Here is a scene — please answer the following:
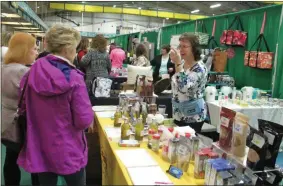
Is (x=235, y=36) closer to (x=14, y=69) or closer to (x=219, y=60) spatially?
(x=219, y=60)

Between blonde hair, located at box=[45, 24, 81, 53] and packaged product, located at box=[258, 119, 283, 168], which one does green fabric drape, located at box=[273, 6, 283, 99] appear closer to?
packaged product, located at box=[258, 119, 283, 168]

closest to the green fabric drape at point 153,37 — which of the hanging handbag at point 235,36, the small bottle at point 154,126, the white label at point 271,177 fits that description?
the hanging handbag at point 235,36

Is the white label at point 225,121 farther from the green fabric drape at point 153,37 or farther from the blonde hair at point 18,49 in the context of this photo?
the green fabric drape at point 153,37

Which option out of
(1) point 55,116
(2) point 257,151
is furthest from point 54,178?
(2) point 257,151

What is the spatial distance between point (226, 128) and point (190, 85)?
0.74m

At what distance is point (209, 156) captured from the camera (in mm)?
1632

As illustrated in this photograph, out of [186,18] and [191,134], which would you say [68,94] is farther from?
[186,18]

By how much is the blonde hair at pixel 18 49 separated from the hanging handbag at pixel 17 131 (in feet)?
1.60

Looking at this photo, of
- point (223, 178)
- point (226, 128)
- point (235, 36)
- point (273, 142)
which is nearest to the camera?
point (223, 178)

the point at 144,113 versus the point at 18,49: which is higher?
the point at 18,49

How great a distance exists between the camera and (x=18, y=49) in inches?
90.3

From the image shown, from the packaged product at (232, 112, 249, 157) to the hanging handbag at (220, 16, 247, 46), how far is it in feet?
14.0

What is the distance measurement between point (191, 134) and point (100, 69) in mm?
2938

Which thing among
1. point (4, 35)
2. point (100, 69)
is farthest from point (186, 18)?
point (4, 35)
